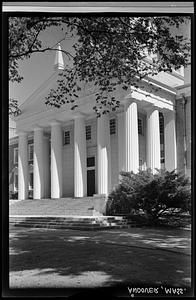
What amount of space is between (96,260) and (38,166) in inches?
74.7

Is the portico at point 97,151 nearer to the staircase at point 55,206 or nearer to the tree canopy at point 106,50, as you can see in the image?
the staircase at point 55,206

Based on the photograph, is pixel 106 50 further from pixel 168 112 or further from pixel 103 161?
pixel 168 112

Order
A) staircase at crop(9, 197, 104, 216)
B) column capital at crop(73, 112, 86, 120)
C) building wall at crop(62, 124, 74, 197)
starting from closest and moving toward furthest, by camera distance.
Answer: staircase at crop(9, 197, 104, 216)
column capital at crop(73, 112, 86, 120)
building wall at crop(62, 124, 74, 197)

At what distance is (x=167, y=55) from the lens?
4.01 m

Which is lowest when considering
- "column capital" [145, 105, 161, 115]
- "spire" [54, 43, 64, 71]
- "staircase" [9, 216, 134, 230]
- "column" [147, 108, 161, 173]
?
"staircase" [9, 216, 134, 230]

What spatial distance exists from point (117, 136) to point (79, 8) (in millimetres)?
2752

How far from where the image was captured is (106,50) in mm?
3906

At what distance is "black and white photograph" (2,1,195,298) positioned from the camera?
335 centimetres

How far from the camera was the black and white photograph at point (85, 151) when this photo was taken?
3.35m

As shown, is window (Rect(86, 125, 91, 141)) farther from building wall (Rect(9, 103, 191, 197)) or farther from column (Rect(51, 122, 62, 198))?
column (Rect(51, 122, 62, 198))

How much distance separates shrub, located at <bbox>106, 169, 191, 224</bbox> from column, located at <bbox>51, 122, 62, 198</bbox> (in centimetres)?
86

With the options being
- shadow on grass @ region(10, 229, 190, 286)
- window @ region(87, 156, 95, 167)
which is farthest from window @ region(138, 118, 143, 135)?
shadow on grass @ region(10, 229, 190, 286)

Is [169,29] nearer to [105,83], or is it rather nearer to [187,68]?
[187,68]

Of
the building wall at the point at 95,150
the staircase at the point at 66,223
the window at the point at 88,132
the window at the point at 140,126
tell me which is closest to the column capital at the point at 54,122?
the building wall at the point at 95,150
